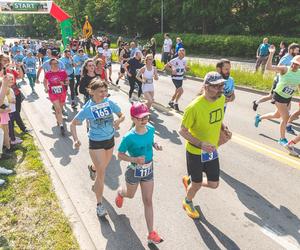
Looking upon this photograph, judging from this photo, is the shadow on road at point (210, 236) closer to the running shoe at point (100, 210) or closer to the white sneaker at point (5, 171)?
the running shoe at point (100, 210)

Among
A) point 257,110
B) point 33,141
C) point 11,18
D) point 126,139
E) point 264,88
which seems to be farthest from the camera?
point 11,18

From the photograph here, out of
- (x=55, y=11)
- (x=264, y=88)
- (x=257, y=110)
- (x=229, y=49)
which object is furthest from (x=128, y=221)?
(x=229, y=49)

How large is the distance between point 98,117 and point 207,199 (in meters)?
2.21

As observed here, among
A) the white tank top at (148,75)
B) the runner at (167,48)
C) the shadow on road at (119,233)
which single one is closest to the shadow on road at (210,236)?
the shadow on road at (119,233)

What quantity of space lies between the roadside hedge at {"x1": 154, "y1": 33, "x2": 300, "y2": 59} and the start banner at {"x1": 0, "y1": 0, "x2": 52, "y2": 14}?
47.0 feet

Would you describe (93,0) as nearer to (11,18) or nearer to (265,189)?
(265,189)

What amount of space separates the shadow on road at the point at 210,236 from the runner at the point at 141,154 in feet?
2.11

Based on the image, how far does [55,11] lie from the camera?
80.4 feet

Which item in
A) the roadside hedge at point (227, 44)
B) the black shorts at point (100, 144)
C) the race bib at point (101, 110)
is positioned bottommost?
the roadside hedge at point (227, 44)

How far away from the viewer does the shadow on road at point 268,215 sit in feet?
15.7

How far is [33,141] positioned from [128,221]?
4334 millimetres

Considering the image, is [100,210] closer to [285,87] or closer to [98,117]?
[98,117]

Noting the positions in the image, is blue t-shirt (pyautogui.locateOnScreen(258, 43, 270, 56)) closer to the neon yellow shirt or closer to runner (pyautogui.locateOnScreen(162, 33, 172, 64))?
runner (pyautogui.locateOnScreen(162, 33, 172, 64))

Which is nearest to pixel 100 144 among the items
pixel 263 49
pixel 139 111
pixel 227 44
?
pixel 139 111
